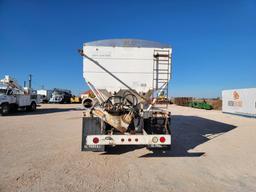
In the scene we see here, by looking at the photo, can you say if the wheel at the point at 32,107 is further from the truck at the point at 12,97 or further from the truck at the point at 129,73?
the truck at the point at 129,73

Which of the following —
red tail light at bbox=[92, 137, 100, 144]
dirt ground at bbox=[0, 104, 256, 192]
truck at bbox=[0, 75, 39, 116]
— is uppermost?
truck at bbox=[0, 75, 39, 116]

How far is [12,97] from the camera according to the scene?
13.4 meters

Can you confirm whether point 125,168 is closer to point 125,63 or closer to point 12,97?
point 125,63

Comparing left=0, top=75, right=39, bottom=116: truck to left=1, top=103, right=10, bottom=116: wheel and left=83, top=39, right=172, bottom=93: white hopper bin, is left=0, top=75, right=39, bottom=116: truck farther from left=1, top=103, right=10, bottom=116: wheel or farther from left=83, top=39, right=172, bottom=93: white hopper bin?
left=83, top=39, right=172, bottom=93: white hopper bin

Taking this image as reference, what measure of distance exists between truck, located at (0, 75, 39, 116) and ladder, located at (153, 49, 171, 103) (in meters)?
12.4

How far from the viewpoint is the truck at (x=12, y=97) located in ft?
41.7

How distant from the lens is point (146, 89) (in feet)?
15.9

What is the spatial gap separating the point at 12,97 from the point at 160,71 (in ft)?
42.8

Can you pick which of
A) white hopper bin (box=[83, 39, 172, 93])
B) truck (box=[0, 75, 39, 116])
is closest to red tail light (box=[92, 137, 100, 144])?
white hopper bin (box=[83, 39, 172, 93])

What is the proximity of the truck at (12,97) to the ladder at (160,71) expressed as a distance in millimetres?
12385

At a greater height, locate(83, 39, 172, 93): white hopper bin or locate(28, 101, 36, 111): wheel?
locate(83, 39, 172, 93): white hopper bin

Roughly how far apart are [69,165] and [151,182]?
1.81 m

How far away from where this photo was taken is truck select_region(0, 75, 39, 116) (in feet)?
41.7

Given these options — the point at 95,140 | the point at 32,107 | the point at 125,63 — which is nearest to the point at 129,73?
the point at 125,63
